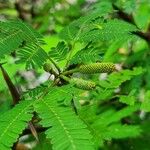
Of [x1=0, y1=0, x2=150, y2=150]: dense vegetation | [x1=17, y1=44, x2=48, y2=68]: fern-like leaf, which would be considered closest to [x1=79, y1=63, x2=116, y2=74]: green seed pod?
[x1=0, y1=0, x2=150, y2=150]: dense vegetation

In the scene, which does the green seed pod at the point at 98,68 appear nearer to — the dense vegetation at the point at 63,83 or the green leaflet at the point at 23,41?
the dense vegetation at the point at 63,83

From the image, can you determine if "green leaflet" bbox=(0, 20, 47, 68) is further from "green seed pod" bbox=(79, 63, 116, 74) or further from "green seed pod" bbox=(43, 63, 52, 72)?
"green seed pod" bbox=(79, 63, 116, 74)

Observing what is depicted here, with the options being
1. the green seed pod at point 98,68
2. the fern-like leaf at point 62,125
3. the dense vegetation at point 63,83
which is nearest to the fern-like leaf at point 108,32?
the dense vegetation at point 63,83

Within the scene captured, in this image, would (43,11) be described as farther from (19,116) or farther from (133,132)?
(19,116)

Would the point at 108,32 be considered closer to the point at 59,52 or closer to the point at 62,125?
the point at 59,52

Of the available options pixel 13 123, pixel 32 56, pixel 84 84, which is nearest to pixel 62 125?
pixel 13 123
